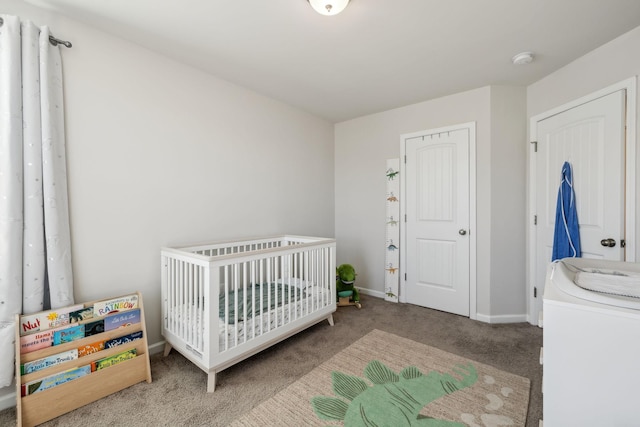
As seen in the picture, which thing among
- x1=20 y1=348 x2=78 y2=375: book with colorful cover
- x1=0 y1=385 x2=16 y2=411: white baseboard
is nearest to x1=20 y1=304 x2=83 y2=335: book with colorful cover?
x1=20 y1=348 x2=78 y2=375: book with colorful cover

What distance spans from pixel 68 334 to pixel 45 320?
133 mm

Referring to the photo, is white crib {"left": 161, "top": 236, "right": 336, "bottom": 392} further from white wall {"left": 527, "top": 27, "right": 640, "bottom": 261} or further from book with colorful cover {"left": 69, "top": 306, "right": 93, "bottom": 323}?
white wall {"left": 527, "top": 27, "right": 640, "bottom": 261}

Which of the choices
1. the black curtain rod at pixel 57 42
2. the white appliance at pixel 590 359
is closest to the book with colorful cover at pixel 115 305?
the black curtain rod at pixel 57 42

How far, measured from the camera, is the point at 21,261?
4.83ft

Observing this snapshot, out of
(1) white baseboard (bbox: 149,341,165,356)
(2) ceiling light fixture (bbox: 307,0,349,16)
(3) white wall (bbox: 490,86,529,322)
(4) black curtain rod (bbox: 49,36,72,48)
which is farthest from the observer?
(3) white wall (bbox: 490,86,529,322)

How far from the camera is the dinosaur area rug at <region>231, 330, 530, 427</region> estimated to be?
4.65 ft

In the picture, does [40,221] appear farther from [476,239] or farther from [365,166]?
[476,239]

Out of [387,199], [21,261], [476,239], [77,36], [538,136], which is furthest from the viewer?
[387,199]

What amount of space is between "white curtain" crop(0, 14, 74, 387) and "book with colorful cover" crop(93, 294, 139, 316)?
5.7 inches

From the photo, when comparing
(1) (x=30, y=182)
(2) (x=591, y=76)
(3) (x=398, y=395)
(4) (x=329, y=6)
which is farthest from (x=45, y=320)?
(2) (x=591, y=76)

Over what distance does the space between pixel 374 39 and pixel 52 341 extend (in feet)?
Result: 8.66

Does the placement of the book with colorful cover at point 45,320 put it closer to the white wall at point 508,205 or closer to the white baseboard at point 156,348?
the white baseboard at point 156,348

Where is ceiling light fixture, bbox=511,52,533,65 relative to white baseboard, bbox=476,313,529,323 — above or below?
above

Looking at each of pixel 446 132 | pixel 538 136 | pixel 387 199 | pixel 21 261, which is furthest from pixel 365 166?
pixel 21 261
